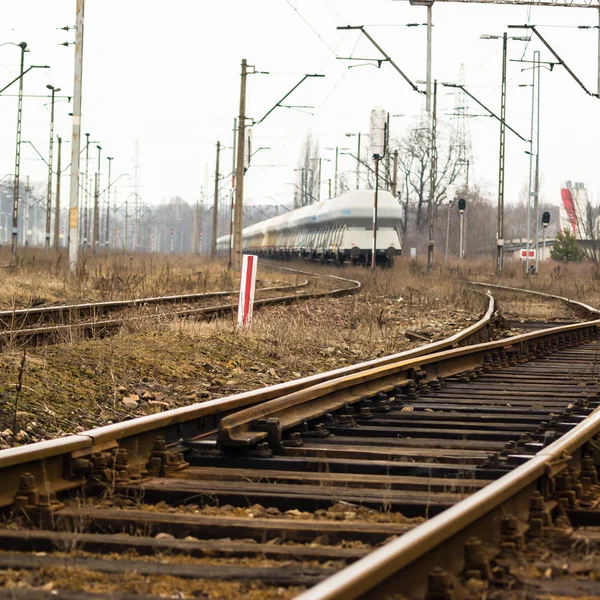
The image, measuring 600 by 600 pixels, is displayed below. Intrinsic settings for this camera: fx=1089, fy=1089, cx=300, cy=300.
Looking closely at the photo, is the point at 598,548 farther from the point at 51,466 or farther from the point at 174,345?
the point at 174,345

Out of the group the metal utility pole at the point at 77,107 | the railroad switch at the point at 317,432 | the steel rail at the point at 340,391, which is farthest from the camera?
the metal utility pole at the point at 77,107

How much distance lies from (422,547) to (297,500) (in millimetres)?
1375

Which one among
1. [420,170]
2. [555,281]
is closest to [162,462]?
[555,281]

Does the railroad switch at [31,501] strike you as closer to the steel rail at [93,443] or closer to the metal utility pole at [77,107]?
the steel rail at [93,443]

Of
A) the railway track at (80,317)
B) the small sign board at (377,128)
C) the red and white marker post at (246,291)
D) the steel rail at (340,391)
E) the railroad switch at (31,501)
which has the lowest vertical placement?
the railroad switch at (31,501)

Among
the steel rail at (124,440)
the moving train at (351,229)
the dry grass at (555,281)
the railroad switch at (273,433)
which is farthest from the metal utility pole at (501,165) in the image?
the railroad switch at (273,433)

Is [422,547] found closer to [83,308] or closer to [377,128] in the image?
[83,308]

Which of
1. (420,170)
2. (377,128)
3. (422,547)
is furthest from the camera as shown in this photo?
(420,170)

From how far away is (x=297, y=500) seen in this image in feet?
15.4

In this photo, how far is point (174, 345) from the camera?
11070mm

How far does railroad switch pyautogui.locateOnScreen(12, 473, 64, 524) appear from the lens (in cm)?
443

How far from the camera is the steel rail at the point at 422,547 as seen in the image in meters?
2.98

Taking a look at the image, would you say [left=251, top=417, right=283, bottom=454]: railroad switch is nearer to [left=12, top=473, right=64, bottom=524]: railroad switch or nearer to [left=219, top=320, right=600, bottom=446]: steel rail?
[left=219, top=320, right=600, bottom=446]: steel rail

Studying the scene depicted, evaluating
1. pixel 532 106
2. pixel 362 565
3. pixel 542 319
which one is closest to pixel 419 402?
pixel 362 565
